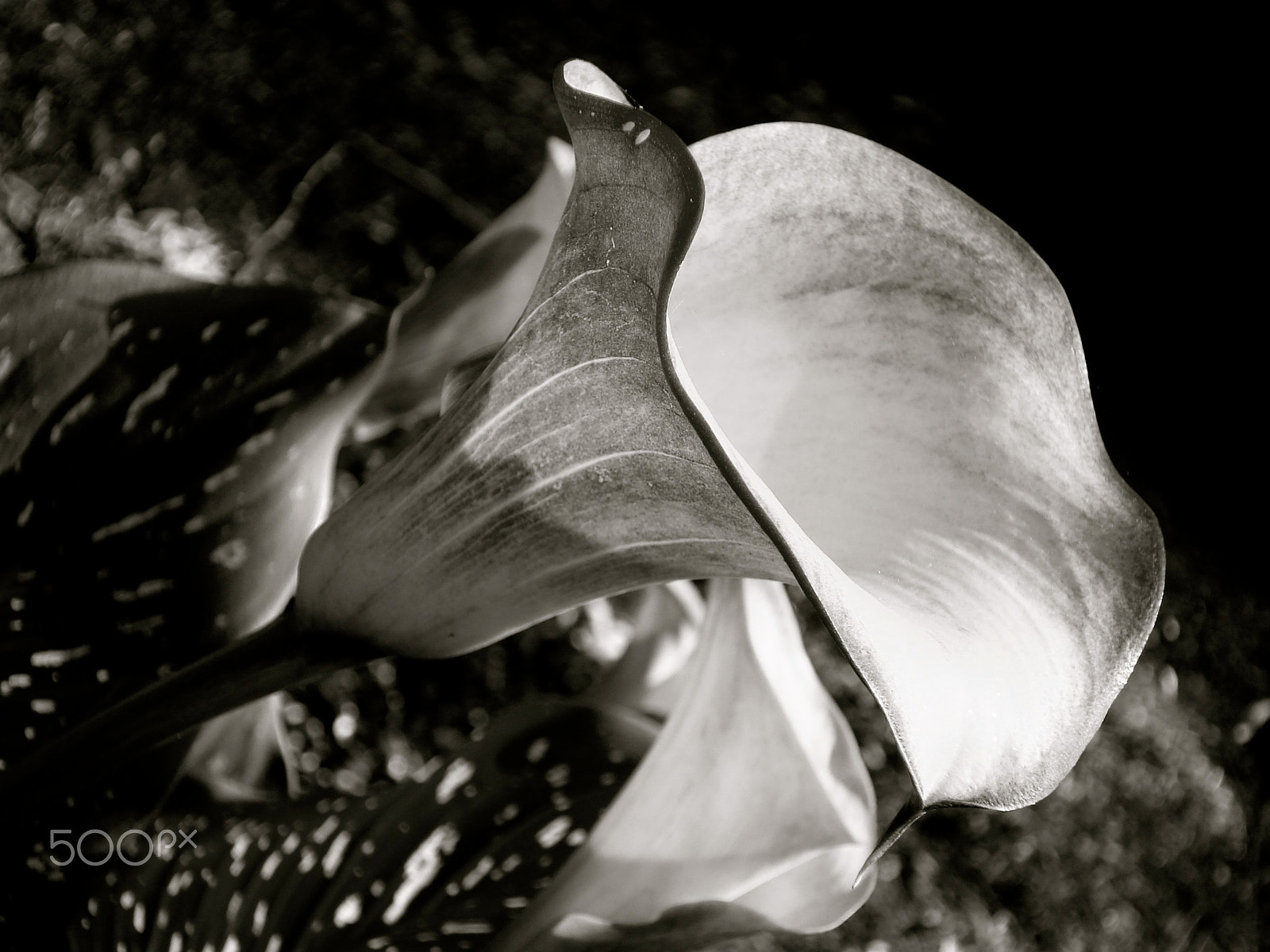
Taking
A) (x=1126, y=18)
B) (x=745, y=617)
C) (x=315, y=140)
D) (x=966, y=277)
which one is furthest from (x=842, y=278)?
(x=1126, y=18)

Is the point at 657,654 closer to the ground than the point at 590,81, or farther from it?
closer to the ground

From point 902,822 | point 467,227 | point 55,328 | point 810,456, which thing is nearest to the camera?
point 902,822

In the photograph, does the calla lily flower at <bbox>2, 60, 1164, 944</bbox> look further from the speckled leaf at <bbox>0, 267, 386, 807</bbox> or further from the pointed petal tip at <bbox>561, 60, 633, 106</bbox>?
the speckled leaf at <bbox>0, 267, 386, 807</bbox>

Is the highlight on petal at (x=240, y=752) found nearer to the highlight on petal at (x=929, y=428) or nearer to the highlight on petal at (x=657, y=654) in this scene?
the highlight on petal at (x=657, y=654)

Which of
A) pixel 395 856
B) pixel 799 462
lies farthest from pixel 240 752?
pixel 799 462

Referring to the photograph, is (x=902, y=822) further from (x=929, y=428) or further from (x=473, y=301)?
(x=473, y=301)

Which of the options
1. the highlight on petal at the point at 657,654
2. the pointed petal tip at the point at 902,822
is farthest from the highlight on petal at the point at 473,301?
the pointed petal tip at the point at 902,822

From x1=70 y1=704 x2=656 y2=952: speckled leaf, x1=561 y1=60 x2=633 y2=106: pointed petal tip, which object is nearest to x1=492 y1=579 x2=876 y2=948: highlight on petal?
x1=70 y1=704 x2=656 y2=952: speckled leaf
